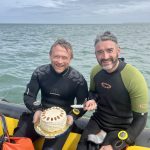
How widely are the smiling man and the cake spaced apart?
28 cm

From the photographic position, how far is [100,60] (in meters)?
2.77

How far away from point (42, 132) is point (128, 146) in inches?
30.5

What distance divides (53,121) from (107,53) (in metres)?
0.74

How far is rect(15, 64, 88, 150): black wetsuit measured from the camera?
124 inches

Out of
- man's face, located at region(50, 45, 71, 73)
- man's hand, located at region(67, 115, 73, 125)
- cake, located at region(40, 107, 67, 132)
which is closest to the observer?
cake, located at region(40, 107, 67, 132)

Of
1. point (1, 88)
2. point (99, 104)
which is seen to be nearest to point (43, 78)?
point (99, 104)

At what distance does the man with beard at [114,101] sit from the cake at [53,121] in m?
0.27

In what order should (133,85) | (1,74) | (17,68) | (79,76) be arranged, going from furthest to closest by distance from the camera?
(17,68)
(1,74)
(79,76)
(133,85)

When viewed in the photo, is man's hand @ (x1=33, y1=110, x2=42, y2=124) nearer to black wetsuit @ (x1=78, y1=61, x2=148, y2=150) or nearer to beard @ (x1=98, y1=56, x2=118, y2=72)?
black wetsuit @ (x1=78, y1=61, x2=148, y2=150)

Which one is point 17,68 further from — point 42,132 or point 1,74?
point 42,132

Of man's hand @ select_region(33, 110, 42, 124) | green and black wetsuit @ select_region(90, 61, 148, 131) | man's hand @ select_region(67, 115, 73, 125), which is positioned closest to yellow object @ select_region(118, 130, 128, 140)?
green and black wetsuit @ select_region(90, 61, 148, 131)

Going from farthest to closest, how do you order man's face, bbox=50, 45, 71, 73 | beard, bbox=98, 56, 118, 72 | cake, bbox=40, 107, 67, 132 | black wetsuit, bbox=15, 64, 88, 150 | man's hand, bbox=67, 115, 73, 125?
black wetsuit, bbox=15, 64, 88, 150 < man's face, bbox=50, 45, 71, 73 < man's hand, bbox=67, 115, 73, 125 < beard, bbox=98, 56, 118, 72 < cake, bbox=40, 107, 67, 132

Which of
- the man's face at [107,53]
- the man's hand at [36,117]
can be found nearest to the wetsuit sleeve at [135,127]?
the man's face at [107,53]

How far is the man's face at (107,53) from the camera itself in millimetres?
2717
